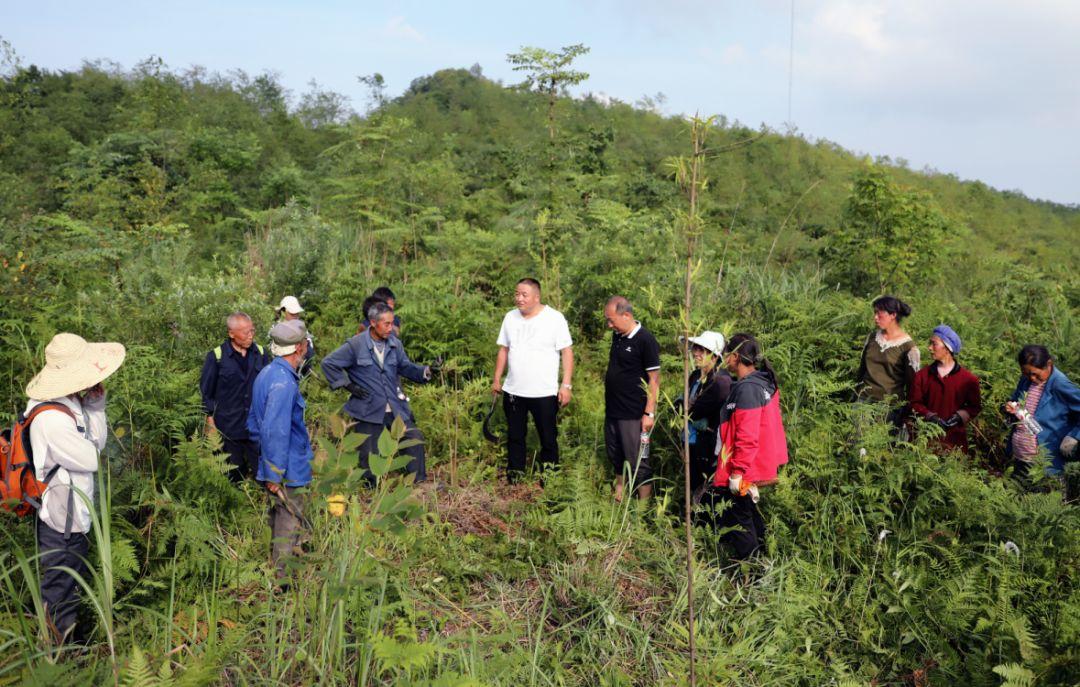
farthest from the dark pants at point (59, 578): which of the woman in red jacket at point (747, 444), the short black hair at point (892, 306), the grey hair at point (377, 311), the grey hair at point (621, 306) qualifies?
the short black hair at point (892, 306)

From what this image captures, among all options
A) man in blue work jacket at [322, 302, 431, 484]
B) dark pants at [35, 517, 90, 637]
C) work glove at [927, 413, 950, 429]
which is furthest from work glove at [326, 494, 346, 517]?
work glove at [927, 413, 950, 429]

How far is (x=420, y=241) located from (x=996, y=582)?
880 centimetres

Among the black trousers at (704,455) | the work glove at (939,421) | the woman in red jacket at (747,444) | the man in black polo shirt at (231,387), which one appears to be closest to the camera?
the woman in red jacket at (747,444)

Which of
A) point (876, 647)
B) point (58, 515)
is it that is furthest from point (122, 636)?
point (876, 647)

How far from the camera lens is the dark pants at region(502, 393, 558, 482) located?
18.2ft

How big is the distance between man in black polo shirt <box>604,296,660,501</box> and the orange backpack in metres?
3.39

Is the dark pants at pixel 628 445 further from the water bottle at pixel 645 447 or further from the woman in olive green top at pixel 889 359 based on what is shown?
the woman in olive green top at pixel 889 359

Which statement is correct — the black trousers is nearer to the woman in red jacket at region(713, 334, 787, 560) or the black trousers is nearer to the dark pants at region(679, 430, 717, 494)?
the dark pants at region(679, 430, 717, 494)

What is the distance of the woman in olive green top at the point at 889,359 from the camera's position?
5184 millimetres

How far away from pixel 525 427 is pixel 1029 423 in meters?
3.50

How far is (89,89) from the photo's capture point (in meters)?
24.1

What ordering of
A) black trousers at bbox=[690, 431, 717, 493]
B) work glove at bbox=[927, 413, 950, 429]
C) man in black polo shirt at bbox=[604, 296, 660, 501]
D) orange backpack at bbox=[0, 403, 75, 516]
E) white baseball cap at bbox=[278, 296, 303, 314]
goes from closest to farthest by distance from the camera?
orange backpack at bbox=[0, 403, 75, 516]
black trousers at bbox=[690, 431, 717, 493]
work glove at bbox=[927, 413, 950, 429]
man in black polo shirt at bbox=[604, 296, 660, 501]
white baseball cap at bbox=[278, 296, 303, 314]

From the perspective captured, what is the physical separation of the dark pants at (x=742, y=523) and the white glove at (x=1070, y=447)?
1.98m

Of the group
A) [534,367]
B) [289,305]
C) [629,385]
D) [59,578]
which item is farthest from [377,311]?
[59,578]
